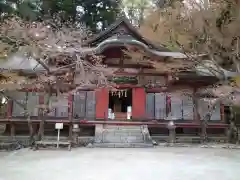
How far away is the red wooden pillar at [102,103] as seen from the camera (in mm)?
15875

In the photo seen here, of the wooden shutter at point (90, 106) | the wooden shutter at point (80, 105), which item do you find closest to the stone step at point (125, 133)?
the wooden shutter at point (90, 106)

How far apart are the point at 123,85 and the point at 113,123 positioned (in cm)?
241

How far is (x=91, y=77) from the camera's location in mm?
13984

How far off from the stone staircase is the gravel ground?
2.58m

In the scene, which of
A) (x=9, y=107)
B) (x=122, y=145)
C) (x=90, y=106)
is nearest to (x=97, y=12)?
(x=90, y=106)

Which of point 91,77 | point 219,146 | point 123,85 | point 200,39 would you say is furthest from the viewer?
point 123,85

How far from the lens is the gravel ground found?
270 inches

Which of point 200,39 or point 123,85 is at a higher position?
point 200,39

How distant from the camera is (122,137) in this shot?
13938mm

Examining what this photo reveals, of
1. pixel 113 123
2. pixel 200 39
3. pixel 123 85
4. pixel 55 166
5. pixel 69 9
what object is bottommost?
pixel 55 166

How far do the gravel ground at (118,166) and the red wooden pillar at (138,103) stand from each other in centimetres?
579

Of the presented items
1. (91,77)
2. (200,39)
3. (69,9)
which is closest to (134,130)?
(91,77)

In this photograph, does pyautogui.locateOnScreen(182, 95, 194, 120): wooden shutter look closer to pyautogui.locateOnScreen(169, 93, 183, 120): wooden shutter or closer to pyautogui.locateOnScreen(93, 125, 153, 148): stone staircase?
pyautogui.locateOnScreen(169, 93, 183, 120): wooden shutter

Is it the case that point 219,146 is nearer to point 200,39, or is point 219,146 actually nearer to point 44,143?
point 200,39
